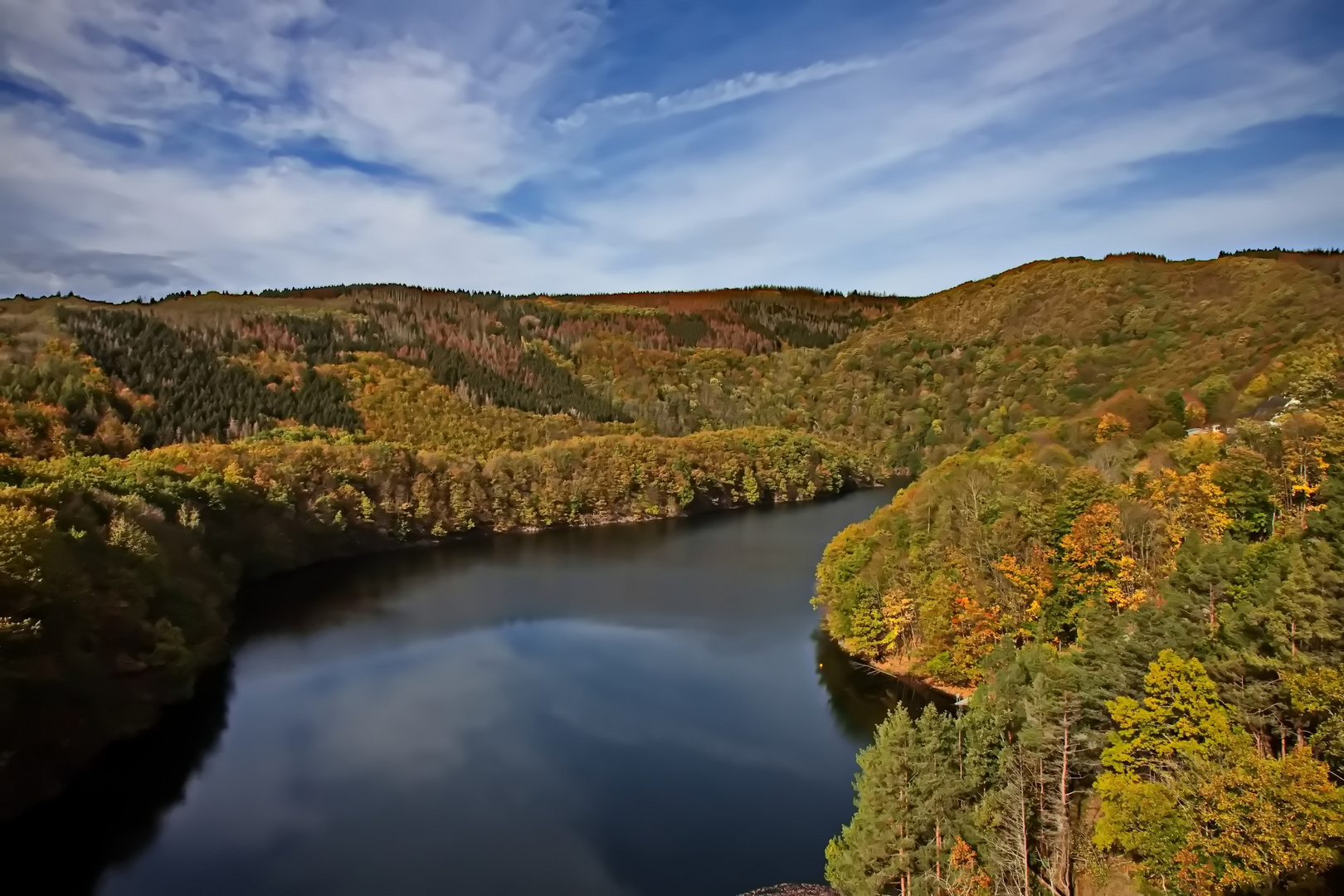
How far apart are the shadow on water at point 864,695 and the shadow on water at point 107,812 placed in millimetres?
25847

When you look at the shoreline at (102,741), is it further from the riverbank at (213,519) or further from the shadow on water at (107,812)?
the shadow on water at (107,812)

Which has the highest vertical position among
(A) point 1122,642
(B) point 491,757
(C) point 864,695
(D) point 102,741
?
(A) point 1122,642

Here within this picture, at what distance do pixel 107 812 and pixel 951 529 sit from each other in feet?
120

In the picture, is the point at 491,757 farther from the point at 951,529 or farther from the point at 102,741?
the point at 951,529

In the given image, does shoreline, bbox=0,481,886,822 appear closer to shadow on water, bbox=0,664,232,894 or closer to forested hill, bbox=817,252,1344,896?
shadow on water, bbox=0,664,232,894

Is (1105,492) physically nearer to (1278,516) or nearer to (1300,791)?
(1278,516)

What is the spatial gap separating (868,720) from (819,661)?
7.78 metres

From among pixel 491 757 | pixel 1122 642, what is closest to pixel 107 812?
pixel 491 757

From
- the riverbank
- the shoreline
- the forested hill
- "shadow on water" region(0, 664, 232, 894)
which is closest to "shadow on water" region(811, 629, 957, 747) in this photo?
the forested hill

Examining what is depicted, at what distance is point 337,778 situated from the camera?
3250cm

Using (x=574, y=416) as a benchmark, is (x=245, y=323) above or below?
above

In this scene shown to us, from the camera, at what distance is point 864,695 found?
39.4m

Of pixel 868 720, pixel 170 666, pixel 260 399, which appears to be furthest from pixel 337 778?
pixel 260 399

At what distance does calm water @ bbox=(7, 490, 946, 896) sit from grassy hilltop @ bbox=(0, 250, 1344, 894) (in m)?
3.41
